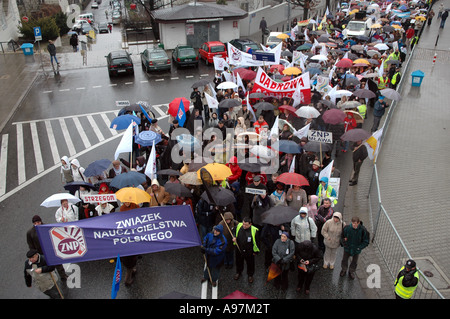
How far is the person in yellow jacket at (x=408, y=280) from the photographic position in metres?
6.80

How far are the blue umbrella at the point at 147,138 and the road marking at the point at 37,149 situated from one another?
4539mm

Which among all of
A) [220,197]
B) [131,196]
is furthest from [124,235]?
[220,197]

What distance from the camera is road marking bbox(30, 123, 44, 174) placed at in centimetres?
1433

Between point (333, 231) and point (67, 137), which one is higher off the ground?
point (333, 231)

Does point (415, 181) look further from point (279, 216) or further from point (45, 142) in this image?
point (45, 142)

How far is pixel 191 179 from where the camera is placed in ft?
30.8

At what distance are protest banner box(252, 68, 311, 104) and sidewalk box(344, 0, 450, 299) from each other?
11.1 ft

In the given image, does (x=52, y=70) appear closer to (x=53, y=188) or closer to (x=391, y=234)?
(x=53, y=188)

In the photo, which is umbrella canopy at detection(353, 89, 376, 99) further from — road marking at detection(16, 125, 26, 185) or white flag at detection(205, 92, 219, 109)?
road marking at detection(16, 125, 26, 185)

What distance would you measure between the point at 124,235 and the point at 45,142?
10.3 meters

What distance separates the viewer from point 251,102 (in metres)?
16.0

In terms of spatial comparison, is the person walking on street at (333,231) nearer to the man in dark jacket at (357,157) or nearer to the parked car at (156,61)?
the man in dark jacket at (357,157)

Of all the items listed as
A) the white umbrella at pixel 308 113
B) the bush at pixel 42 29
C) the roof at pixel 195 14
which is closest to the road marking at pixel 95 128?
the white umbrella at pixel 308 113

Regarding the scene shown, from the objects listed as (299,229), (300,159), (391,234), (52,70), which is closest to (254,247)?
(299,229)
